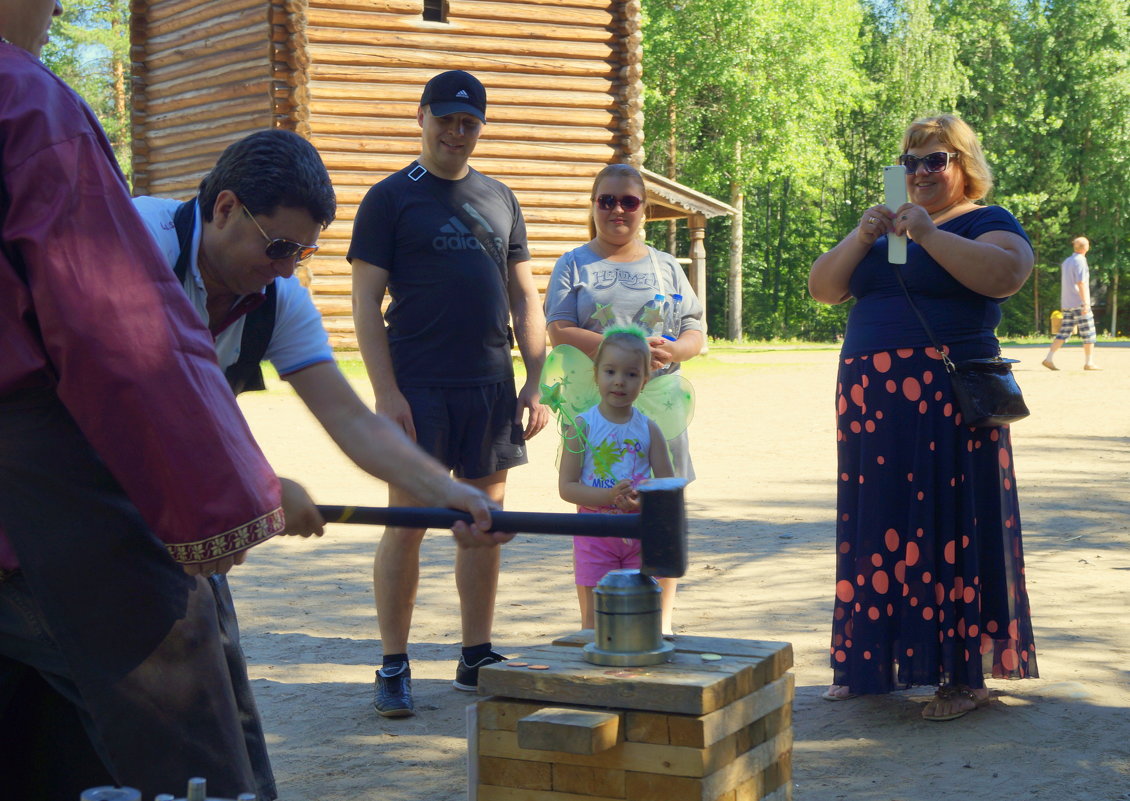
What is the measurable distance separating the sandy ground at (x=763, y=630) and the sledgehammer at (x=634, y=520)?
176 cm

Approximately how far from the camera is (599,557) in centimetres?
439

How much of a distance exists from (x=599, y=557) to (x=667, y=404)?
2.03 feet

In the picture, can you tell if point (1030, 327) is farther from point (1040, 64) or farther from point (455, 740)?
point (455, 740)

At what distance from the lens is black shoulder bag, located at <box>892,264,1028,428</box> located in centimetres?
405

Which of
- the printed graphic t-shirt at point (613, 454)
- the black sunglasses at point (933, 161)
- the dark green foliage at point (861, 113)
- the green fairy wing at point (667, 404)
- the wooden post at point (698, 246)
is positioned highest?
the dark green foliage at point (861, 113)

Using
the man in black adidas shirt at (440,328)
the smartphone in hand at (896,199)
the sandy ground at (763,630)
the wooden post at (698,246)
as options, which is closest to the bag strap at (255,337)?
the sandy ground at (763,630)

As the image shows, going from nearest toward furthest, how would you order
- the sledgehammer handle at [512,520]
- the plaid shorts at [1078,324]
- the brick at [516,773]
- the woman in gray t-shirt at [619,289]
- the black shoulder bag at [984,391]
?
1. the sledgehammer handle at [512,520]
2. the brick at [516,773]
3. the black shoulder bag at [984,391]
4. the woman in gray t-shirt at [619,289]
5. the plaid shorts at [1078,324]

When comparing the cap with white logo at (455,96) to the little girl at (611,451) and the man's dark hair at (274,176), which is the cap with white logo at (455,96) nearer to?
the little girl at (611,451)

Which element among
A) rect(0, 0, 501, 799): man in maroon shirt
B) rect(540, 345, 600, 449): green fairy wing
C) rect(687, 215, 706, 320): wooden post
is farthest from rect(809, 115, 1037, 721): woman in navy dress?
rect(687, 215, 706, 320): wooden post

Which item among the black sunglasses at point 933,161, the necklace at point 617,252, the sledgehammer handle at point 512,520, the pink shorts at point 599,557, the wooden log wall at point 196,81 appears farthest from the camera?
the wooden log wall at point 196,81

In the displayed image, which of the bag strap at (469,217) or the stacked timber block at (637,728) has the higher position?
the bag strap at (469,217)

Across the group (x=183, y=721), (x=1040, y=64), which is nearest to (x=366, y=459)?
(x=183, y=721)

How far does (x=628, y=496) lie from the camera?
13.9ft

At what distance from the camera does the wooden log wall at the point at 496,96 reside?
16.9 metres
